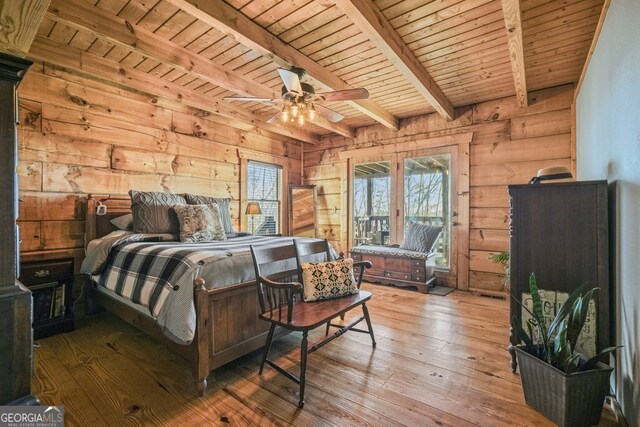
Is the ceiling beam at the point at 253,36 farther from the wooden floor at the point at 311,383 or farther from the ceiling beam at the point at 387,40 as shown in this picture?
the wooden floor at the point at 311,383

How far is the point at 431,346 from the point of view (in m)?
2.43

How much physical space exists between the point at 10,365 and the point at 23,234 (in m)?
2.40

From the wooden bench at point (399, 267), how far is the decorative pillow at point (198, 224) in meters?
2.26

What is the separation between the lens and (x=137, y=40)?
2.45 meters

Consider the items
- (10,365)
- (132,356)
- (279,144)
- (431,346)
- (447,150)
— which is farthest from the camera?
(279,144)

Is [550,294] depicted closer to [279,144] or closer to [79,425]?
[79,425]

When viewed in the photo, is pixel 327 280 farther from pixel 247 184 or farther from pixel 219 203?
pixel 247 184

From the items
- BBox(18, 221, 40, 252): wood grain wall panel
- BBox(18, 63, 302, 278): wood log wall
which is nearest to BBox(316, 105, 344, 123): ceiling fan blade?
BBox(18, 63, 302, 278): wood log wall

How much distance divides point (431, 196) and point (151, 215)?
12.3 feet

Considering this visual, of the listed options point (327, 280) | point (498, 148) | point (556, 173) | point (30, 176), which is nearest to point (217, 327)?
point (327, 280)

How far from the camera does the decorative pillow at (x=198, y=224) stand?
297 cm

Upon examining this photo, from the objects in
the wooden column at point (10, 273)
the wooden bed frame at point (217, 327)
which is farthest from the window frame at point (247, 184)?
the wooden column at point (10, 273)

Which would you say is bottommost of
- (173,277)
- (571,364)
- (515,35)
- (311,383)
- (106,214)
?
(311,383)

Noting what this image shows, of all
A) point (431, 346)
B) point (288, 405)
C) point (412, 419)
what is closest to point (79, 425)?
point (288, 405)
